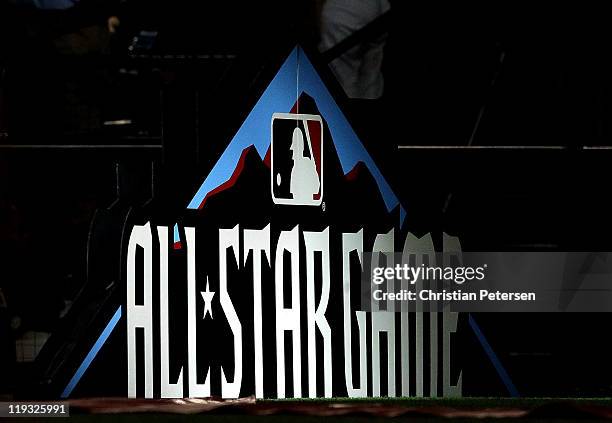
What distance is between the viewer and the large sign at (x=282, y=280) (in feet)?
14.2

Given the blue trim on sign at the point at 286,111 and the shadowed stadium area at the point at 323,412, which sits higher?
the blue trim on sign at the point at 286,111

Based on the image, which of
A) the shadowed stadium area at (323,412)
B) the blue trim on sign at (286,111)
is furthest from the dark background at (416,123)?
the shadowed stadium area at (323,412)

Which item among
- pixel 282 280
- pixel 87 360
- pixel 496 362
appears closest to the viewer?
pixel 87 360

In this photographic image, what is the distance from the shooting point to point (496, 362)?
4602mm

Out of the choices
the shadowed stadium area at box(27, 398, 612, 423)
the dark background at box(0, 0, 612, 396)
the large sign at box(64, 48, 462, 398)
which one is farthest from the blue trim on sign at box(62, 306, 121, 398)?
the dark background at box(0, 0, 612, 396)

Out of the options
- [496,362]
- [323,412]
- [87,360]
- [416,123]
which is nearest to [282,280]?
[323,412]

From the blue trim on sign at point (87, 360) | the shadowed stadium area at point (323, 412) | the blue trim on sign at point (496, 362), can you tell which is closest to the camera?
the shadowed stadium area at point (323, 412)

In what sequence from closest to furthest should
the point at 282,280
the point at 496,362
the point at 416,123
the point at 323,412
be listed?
the point at 323,412, the point at 282,280, the point at 496,362, the point at 416,123

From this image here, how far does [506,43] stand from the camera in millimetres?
6863

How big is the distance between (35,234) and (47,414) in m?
3.22

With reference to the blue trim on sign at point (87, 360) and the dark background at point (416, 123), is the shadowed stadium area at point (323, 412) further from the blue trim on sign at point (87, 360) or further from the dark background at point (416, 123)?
the dark background at point (416, 123)

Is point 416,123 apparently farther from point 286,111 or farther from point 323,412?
point 323,412

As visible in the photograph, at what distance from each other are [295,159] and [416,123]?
2609 millimetres

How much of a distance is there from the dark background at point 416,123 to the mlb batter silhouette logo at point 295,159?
463 millimetres
